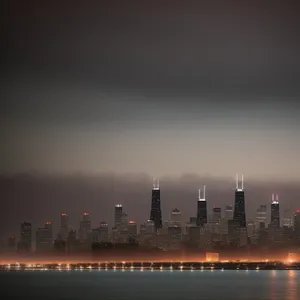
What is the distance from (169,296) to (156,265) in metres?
89.9

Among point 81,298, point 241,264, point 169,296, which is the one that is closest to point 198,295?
point 169,296

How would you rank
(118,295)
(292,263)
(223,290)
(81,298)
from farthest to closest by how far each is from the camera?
(292,263) → (223,290) → (118,295) → (81,298)

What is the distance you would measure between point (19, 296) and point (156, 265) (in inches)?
3612

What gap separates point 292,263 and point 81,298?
8736 cm

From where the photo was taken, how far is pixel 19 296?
7631 cm

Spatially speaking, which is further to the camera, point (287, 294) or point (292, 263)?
point (292, 263)

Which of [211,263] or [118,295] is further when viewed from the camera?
[211,263]

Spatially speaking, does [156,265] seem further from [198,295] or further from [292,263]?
[198,295]

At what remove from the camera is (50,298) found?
76.6 metres

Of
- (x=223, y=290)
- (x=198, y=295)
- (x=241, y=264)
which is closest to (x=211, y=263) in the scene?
(x=241, y=264)

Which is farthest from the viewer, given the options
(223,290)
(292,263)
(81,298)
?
(292,263)

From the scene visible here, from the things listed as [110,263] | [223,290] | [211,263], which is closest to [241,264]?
[211,263]

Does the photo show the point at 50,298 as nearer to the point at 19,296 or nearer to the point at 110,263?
the point at 19,296

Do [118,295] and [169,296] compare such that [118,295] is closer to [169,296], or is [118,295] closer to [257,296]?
[169,296]
